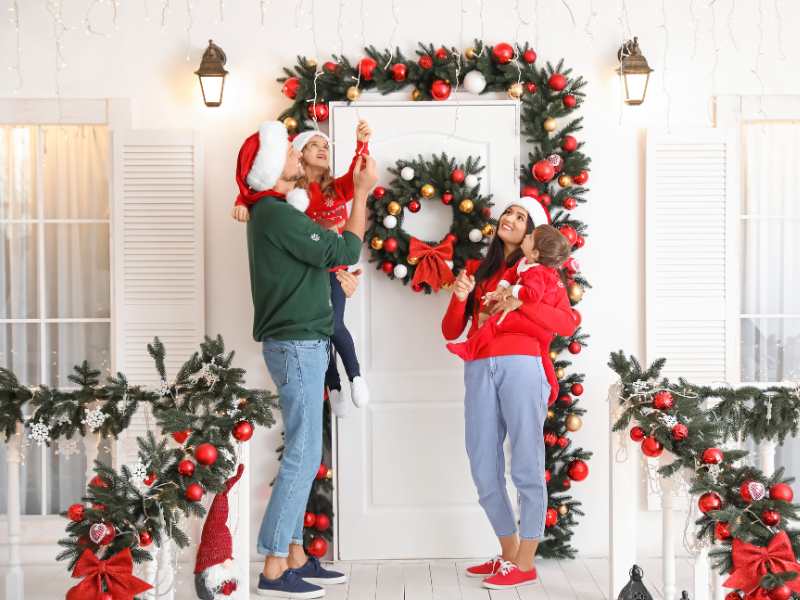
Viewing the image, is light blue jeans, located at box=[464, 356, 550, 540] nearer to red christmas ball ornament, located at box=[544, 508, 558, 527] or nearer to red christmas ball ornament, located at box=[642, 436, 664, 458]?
red christmas ball ornament, located at box=[544, 508, 558, 527]

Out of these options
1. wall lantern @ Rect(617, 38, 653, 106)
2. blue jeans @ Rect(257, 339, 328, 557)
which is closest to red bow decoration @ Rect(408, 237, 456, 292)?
blue jeans @ Rect(257, 339, 328, 557)

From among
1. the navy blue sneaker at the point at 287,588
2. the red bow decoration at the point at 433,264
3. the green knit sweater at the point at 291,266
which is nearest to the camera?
the green knit sweater at the point at 291,266

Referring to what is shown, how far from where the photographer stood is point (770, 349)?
181 inches

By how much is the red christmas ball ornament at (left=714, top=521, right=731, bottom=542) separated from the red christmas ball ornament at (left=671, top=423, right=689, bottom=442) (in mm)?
380

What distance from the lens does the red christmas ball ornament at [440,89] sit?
4.34 m

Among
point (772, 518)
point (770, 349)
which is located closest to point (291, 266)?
point (772, 518)

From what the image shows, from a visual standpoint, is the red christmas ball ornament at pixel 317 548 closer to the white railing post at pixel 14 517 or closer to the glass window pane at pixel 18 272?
the white railing post at pixel 14 517

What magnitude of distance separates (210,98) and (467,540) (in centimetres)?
235

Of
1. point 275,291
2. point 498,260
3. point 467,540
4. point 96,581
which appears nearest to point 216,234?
point 275,291

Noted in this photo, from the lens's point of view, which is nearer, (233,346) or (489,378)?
Answer: (489,378)

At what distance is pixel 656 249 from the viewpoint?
4.46m

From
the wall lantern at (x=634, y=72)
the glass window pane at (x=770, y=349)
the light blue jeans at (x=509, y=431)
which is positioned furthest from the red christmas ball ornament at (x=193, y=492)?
the glass window pane at (x=770, y=349)

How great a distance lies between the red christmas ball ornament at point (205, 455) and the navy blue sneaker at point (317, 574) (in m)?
1.36

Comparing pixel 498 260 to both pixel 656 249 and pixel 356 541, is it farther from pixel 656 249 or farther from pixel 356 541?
pixel 356 541
